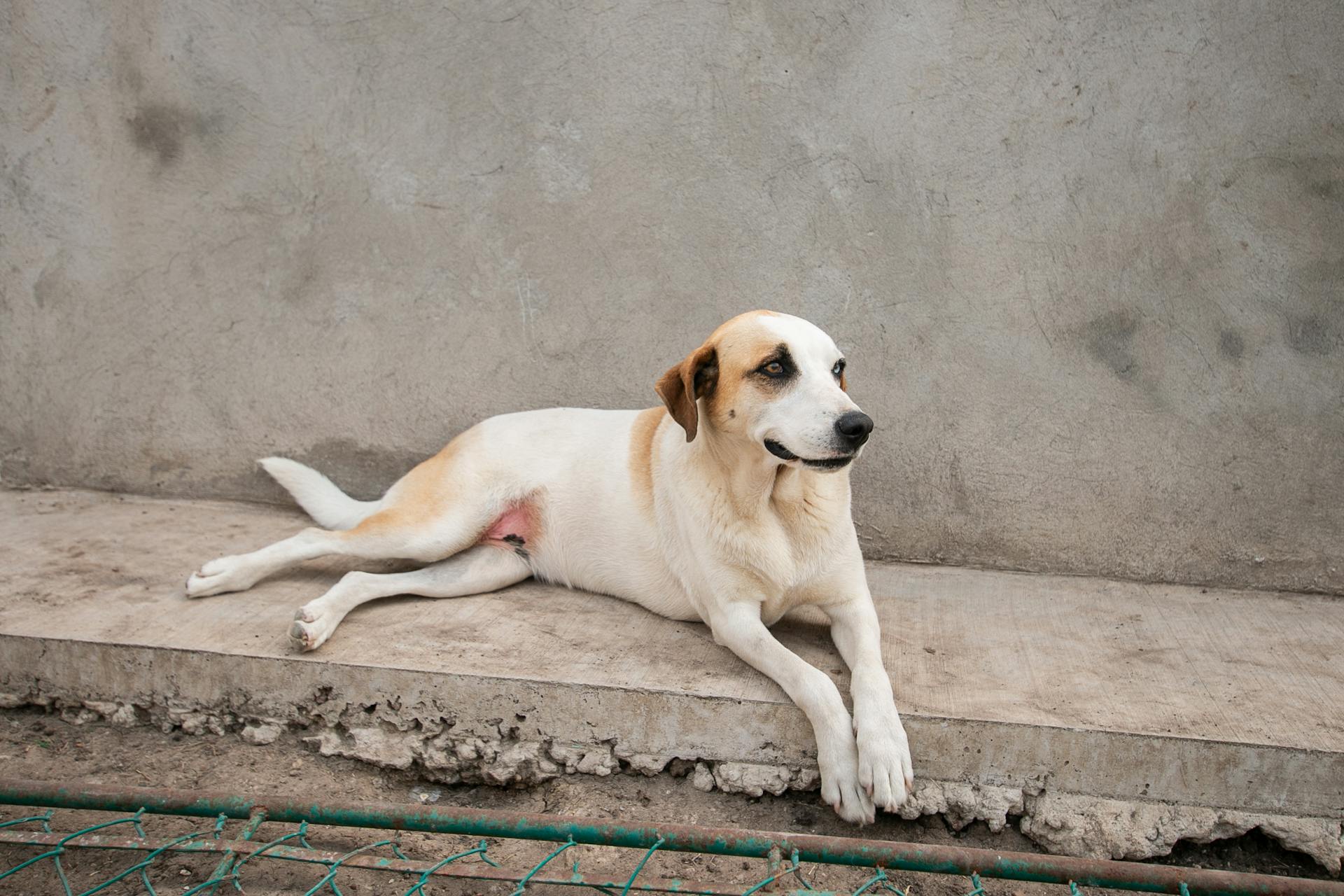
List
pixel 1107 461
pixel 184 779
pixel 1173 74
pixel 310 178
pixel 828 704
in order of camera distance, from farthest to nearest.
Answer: pixel 310 178 → pixel 1107 461 → pixel 1173 74 → pixel 184 779 → pixel 828 704

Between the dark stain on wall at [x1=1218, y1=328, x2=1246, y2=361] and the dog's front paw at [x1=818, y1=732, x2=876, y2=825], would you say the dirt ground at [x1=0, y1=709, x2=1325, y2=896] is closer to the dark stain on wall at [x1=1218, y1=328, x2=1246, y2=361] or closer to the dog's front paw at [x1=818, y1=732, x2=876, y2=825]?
the dog's front paw at [x1=818, y1=732, x2=876, y2=825]

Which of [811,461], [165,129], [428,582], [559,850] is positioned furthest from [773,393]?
[165,129]

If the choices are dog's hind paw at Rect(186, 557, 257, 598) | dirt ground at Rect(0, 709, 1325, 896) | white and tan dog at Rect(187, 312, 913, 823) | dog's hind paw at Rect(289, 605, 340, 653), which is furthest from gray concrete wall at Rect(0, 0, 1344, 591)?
dirt ground at Rect(0, 709, 1325, 896)

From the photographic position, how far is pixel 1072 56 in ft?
10.5

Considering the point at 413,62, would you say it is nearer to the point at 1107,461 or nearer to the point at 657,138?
the point at 657,138

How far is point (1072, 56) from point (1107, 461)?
1.30 metres

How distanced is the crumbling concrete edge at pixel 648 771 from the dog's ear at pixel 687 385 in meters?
0.84

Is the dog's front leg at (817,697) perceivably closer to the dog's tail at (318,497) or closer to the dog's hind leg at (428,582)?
the dog's hind leg at (428,582)

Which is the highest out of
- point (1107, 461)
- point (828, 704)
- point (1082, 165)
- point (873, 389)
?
A: point (1082, 165)

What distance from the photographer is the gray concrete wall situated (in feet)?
10.5

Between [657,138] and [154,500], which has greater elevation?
[657,138]

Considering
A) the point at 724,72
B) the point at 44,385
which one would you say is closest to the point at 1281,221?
the point at 724,72

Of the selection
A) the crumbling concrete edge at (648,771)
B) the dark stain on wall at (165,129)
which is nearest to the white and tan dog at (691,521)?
the crumbling concrete edge at (648,771)

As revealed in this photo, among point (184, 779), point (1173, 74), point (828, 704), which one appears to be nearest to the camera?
point (828, 704)
